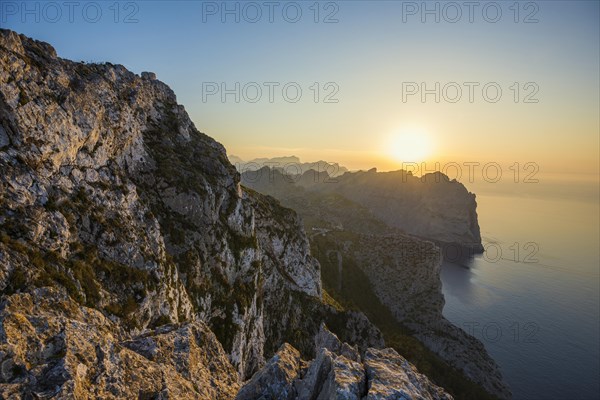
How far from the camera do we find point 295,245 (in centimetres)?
9862

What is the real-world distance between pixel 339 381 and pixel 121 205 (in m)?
32.4

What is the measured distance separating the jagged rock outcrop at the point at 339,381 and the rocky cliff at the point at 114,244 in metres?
4.67

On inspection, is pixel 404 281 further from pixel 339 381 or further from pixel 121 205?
pixel 339 381

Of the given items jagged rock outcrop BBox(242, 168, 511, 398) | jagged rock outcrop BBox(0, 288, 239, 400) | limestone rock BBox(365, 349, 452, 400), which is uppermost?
jagged rock outcrop BBox(0, 288, 239, 400)

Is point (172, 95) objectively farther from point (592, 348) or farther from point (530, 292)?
point (530, 292)

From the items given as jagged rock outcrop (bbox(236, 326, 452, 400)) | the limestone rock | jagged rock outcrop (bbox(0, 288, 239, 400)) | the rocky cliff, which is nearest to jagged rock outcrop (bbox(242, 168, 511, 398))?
the rocky cliff

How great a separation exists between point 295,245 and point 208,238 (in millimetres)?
46514

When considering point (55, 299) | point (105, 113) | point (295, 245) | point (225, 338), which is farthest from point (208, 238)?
point (295, 245)

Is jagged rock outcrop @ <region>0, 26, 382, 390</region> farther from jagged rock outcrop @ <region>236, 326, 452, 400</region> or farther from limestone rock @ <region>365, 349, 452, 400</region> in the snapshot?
limestone rock @ <region>365, 349, 452, 400</region>

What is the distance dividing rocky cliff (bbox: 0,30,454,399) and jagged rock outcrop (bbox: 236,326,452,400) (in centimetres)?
467

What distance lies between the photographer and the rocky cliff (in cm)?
1791

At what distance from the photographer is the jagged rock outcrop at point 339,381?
63.6 feet

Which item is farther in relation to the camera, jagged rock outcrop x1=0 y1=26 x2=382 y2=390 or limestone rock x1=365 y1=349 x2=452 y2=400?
jagged rock outcrop x1=0 y1=26 x2=382 y2=390

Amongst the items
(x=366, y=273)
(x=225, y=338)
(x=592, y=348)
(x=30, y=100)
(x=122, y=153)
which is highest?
(x=30, y=100)
